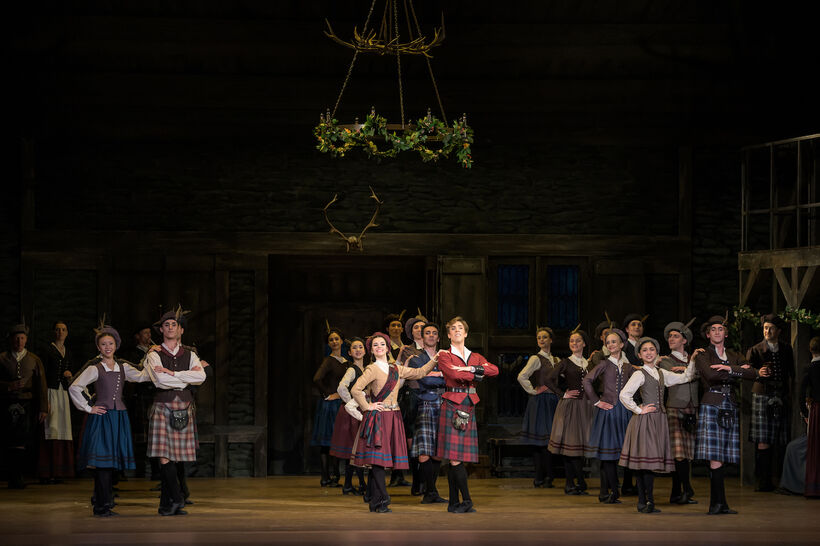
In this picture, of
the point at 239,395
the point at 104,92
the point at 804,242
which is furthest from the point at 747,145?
the point at 104,92

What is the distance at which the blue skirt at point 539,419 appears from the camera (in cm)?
1141

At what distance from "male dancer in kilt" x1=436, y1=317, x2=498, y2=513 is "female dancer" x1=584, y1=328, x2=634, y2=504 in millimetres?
1184

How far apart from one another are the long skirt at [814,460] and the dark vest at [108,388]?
582 cm

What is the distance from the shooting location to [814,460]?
34.3ft

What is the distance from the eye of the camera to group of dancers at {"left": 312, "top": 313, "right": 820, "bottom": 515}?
30.9ft

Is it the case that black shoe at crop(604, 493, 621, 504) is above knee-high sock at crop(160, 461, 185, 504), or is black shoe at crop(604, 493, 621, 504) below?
below

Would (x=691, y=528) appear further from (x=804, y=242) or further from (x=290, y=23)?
(x=290, y=23)

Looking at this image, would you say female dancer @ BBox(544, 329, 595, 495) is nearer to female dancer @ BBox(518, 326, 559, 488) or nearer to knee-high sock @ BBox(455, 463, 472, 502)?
female dancer @ BBox(518, 326, 559, 488)

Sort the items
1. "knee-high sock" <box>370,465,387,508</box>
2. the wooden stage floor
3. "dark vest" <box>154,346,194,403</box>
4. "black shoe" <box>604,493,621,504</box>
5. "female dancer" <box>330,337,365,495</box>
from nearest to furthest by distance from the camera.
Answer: the wooden stage floor, "dark vest" <box>154,346,194,403</box>, "knee-high sock" <box>370,465,387,508</box>, "black shoe" <box>604,493,621,504</box>, "female dancer" <box>330,337,365,495</box>

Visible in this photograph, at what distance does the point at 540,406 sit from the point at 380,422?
2573 mm

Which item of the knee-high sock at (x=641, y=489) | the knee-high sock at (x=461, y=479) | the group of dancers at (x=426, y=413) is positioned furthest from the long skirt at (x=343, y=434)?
the knee-high sock at (x=641, y=489)

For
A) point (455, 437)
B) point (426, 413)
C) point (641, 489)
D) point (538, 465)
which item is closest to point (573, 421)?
point (538, 465)

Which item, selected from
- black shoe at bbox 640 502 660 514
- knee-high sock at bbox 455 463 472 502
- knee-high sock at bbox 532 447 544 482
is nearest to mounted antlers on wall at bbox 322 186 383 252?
knee-high sock at bbox 532 447 544 482

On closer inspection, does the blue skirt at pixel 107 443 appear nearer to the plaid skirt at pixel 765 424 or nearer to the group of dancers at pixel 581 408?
the group of dancers at pixel 581 408
